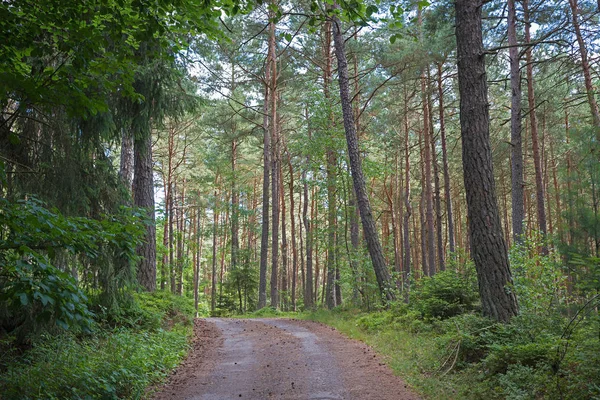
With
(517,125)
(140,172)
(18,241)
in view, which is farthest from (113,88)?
(517,125)

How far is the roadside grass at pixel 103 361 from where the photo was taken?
5101 millimetres

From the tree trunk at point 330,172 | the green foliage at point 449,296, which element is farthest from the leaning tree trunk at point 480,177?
the tree trunk at point 330,172

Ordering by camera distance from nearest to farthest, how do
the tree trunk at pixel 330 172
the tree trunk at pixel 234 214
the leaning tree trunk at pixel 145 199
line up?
the leaning tree trunk at pixel 145 199 < the tree trunk at pixel 330 172 < the tree trunk at pixel 234 214

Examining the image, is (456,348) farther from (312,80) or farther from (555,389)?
(312,80)

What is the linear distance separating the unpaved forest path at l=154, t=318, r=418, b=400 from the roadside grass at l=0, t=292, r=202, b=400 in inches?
16.0

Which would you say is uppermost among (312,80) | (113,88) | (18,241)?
(312,80)

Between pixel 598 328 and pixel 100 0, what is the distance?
A: 6.48 meters

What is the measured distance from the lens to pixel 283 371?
7195 millimetres

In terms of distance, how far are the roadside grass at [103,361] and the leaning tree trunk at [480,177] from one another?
535 cm

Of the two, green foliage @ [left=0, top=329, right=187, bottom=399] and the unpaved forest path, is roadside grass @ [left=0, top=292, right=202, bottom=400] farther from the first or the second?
the unpaved forest path

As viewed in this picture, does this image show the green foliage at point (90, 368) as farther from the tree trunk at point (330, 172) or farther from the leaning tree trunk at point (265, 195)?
the leaning tree trunk at point (265, 195)

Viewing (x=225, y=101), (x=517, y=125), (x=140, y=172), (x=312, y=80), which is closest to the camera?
(x=140, y=172)

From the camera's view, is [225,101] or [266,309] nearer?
[266,309]

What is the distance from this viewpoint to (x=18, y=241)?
13.1ft
